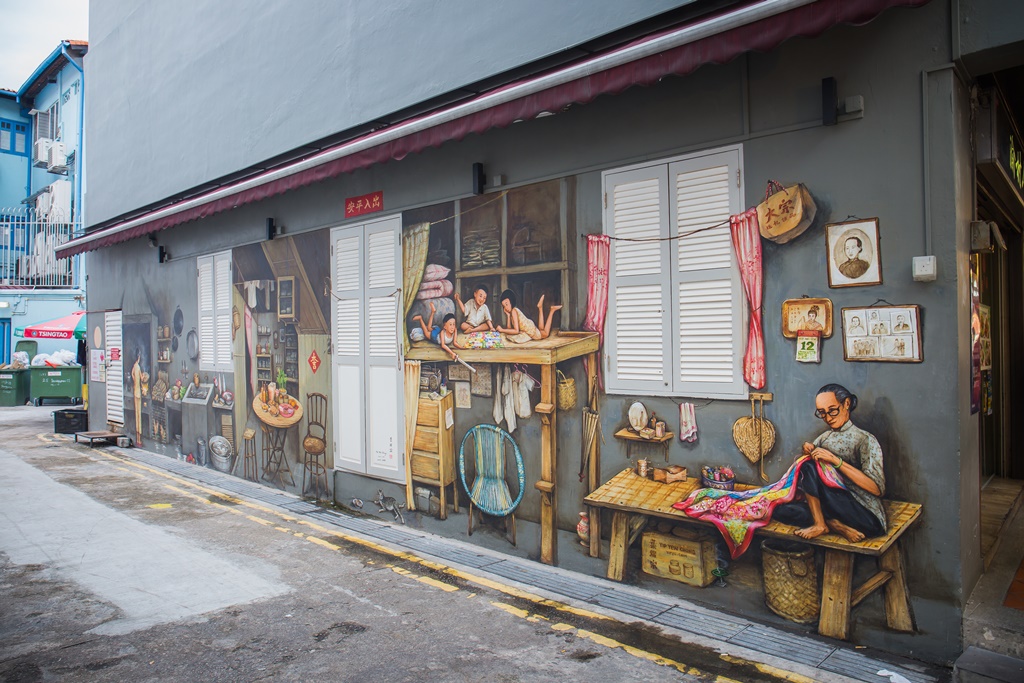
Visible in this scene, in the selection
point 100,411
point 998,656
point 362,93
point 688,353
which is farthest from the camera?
point 100,411

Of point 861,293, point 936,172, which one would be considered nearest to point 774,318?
point 861,293

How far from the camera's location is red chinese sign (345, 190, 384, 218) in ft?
26.7

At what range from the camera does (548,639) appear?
4746mm

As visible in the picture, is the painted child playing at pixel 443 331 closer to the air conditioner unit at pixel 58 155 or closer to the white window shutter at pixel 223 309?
the white window shutter at pixel 223 309

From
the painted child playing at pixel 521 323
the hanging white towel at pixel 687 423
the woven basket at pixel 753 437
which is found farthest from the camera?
the painted child playing at pixel 521 323

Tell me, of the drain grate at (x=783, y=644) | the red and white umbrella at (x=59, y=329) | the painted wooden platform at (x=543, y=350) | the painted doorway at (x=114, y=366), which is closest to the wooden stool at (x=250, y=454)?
the painted wooden platform at (x=543, y=350)

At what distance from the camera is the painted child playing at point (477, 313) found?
6.88 meters

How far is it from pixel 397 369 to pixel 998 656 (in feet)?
19.2

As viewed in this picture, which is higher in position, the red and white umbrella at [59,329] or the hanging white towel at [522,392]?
the red and white umbrella at [59,329]

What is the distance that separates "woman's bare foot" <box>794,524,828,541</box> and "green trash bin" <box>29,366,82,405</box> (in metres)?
24.4

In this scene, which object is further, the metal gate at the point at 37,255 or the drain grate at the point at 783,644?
the metal gate at the point at 37,255

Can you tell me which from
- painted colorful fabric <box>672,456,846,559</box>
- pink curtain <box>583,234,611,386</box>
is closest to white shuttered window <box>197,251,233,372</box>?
pink curtain <box>583,234,611,386</box>

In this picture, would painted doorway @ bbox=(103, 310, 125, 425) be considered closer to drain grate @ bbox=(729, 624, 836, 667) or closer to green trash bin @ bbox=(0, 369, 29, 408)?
green trash bin @ bbox=(0, 369, 29, 408)

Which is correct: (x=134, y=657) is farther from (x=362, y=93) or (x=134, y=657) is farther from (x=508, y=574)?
(x=362, y=93)
